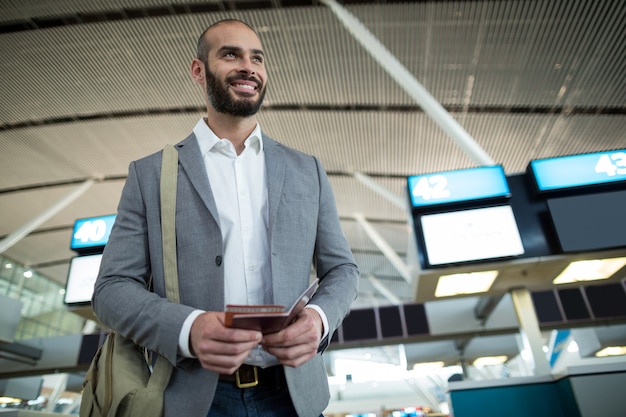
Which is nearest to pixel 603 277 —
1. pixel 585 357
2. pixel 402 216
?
pixel 402 216

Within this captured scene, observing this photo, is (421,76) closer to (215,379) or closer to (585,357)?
(215,379)

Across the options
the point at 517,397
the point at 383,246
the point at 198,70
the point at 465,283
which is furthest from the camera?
the point at 383,246

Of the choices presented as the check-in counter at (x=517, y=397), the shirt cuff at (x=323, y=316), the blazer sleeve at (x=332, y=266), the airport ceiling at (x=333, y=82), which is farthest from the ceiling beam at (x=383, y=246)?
the shirt cuff at (x=323, y=316)

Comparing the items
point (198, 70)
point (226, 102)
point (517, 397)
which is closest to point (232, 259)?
point (226, 102)

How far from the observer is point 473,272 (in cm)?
566

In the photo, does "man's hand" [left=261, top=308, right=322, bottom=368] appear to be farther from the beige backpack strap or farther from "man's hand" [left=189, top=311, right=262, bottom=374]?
the beige backpack strap

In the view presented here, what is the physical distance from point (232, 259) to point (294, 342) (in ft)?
1.33

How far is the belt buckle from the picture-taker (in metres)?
1.11

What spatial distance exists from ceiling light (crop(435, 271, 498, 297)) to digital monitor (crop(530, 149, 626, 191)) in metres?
1.40

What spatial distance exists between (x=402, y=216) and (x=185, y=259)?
1379cm

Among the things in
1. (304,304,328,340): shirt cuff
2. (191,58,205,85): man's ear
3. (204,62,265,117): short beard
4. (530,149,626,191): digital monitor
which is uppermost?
(530,149,626,191): digital monitor

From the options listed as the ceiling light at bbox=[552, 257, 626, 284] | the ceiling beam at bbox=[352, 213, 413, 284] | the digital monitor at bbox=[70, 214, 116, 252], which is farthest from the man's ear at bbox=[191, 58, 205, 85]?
the ceiling beam at bbox=[352, 213, 413, 284]

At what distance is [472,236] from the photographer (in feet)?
17.4

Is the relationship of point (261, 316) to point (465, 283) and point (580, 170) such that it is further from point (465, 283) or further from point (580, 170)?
point (465, 283)
